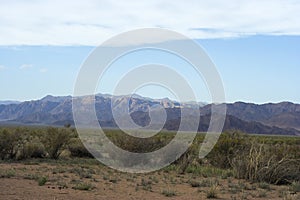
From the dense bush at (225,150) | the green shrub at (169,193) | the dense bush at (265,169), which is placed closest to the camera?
the green shrub at (169,193)

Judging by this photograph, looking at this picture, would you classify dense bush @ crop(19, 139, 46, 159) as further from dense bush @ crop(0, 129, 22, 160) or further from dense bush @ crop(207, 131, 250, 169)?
dense bush @ crop(207, 131, 250, 169)

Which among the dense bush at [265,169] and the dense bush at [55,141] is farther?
the dense bush at [55,141]

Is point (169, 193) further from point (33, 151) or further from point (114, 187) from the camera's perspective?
point (33, 151)

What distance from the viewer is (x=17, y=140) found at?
3058 cm

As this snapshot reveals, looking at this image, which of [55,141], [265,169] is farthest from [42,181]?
[55,141]

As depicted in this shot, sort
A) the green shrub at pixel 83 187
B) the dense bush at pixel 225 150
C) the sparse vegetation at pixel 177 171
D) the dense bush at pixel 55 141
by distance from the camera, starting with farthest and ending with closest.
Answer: the dense bush at pixel 55 141 < the dense bush at pixel 225 150 < the sparse vegetation at pixel 177 171 < the green shrub at pixel 83 187

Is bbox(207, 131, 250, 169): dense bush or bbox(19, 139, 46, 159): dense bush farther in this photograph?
bbox(19, 139, 46, 159): dense bush

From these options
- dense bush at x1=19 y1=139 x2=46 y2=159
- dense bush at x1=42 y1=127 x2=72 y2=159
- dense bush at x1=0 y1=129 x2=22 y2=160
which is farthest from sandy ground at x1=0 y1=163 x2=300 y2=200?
dense bush at x1=42 y1=127 x2=72 y2=159

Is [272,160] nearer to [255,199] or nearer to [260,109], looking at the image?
[255,199]

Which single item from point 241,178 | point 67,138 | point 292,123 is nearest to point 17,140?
point 67,138

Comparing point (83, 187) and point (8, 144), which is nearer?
point (83, 187)

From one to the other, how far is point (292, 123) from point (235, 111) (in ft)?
72.3

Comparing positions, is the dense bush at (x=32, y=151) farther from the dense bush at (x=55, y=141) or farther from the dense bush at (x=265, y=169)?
the dense bush at (x=265, y=169)

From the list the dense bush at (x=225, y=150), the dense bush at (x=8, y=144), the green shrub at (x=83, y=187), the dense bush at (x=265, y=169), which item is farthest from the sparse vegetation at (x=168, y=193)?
the dense bush at (x=8, y=144)
